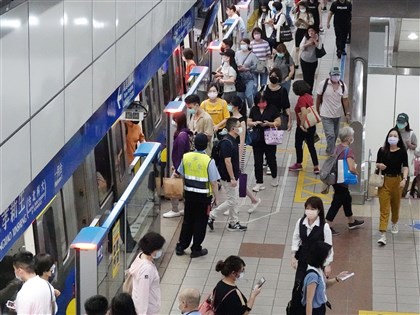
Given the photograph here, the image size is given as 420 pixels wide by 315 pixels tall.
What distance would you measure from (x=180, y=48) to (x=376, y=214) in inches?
332

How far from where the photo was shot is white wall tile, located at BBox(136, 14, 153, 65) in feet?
50.1

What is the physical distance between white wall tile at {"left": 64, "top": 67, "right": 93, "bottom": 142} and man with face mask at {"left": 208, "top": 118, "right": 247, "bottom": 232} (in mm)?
2939

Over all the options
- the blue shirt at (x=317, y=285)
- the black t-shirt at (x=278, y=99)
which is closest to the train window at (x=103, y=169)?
the black t-shirt at (x=278, y=99)

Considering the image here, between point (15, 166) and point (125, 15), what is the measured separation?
497 centimetres

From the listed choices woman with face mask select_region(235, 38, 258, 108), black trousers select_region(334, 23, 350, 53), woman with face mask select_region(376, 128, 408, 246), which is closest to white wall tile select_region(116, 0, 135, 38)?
woman with face mask select_region(376, 128, 408, 246)

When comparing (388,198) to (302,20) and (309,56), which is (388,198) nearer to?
(309,56)

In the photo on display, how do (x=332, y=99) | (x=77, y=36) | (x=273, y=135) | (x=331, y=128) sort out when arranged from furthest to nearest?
1. (x=331, y=128)
2. (x=332, y=99)
3. (x=273, y=135)
4. (x=77, y=36)

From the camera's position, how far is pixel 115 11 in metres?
13.5

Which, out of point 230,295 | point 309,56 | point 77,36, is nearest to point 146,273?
point 230,295

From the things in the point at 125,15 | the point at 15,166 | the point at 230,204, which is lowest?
the point at 230,204

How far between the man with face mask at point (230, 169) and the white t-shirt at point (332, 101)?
274 centimetres

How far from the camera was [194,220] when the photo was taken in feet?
46.9

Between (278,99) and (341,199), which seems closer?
(341,199)

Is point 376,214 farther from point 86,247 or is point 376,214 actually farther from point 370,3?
point 86,247
